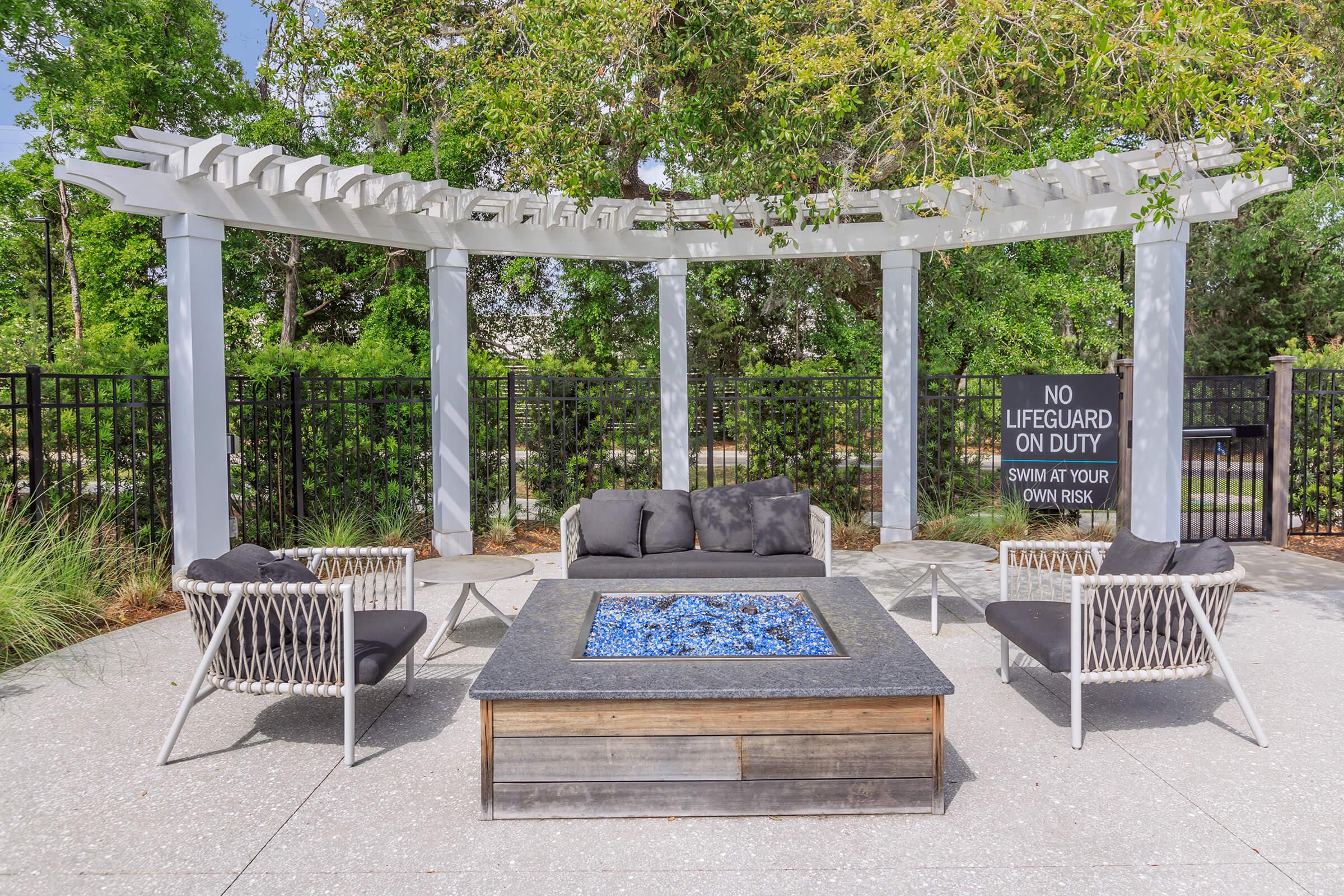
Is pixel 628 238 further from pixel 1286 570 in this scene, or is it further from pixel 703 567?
pixel 1286 570

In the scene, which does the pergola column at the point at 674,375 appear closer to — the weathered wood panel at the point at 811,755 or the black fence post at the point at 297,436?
the black fence post at the point at 297,436

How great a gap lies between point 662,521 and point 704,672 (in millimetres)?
2925

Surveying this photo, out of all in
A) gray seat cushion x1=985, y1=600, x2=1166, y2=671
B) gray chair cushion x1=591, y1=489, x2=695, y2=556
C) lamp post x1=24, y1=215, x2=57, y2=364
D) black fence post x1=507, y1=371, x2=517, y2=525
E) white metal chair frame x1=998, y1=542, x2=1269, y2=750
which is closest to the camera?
white metal chair frame x1=998, y1=542, x2=1269, y2=750

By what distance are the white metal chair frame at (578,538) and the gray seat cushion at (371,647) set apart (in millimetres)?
1476

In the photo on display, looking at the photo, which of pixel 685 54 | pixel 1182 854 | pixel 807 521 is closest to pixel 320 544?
pixel 807 521

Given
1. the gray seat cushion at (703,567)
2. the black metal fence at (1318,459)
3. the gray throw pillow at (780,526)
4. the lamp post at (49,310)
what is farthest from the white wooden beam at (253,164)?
the black metal fence at (1318,459)

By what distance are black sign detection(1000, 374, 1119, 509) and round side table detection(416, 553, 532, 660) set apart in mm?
5167

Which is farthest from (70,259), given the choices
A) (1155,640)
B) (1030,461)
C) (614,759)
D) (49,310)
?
(1155,640)

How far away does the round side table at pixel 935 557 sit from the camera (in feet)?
18.1

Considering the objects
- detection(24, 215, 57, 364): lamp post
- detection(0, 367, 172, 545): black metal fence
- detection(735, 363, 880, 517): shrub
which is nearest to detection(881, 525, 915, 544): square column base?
detection(735, 363, 880, 517): shrub

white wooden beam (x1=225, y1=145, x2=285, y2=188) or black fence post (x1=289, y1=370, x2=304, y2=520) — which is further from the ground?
white wooden beam (x1=225, y1=145, x2=285, y2=188)

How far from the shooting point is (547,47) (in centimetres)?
569

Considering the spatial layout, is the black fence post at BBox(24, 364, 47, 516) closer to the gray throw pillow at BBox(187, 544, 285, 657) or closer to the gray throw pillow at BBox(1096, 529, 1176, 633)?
the gray throw pillow at BBox(187, 544, 285, 657)

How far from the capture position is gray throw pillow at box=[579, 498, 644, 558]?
591 cm
